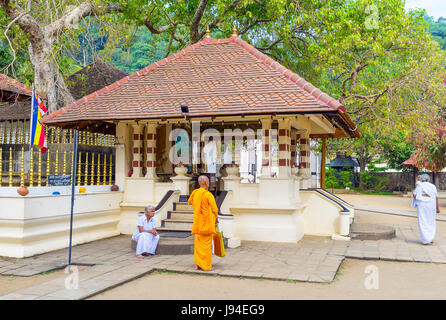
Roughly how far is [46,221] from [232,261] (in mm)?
3932

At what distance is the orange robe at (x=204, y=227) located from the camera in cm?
697

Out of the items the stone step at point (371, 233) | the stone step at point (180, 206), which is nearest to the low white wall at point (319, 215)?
the stone step at point (371, 233)

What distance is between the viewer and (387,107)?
45.1ft

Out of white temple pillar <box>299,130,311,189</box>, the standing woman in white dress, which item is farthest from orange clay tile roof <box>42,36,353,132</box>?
white temple pillar <box>299,130,311,189</box>

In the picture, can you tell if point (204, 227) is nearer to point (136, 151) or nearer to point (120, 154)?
point (136, 151)

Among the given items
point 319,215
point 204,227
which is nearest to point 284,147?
point 319,215

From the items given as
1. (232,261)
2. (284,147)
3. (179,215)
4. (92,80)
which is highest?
(92,80)

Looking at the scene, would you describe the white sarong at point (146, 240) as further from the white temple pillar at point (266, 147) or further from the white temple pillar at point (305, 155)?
the white temple pillar at point (305, 155)

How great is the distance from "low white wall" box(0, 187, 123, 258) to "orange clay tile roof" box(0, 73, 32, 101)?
3691mm

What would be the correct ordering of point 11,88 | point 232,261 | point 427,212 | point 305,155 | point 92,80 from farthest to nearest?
point 92,80 < point 305,155 < point 11,88 < point 427,212 < point 232,261

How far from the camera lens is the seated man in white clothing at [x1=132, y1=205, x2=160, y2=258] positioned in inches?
323

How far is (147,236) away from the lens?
827cm

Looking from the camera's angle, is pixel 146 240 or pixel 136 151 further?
pixel 136 151
